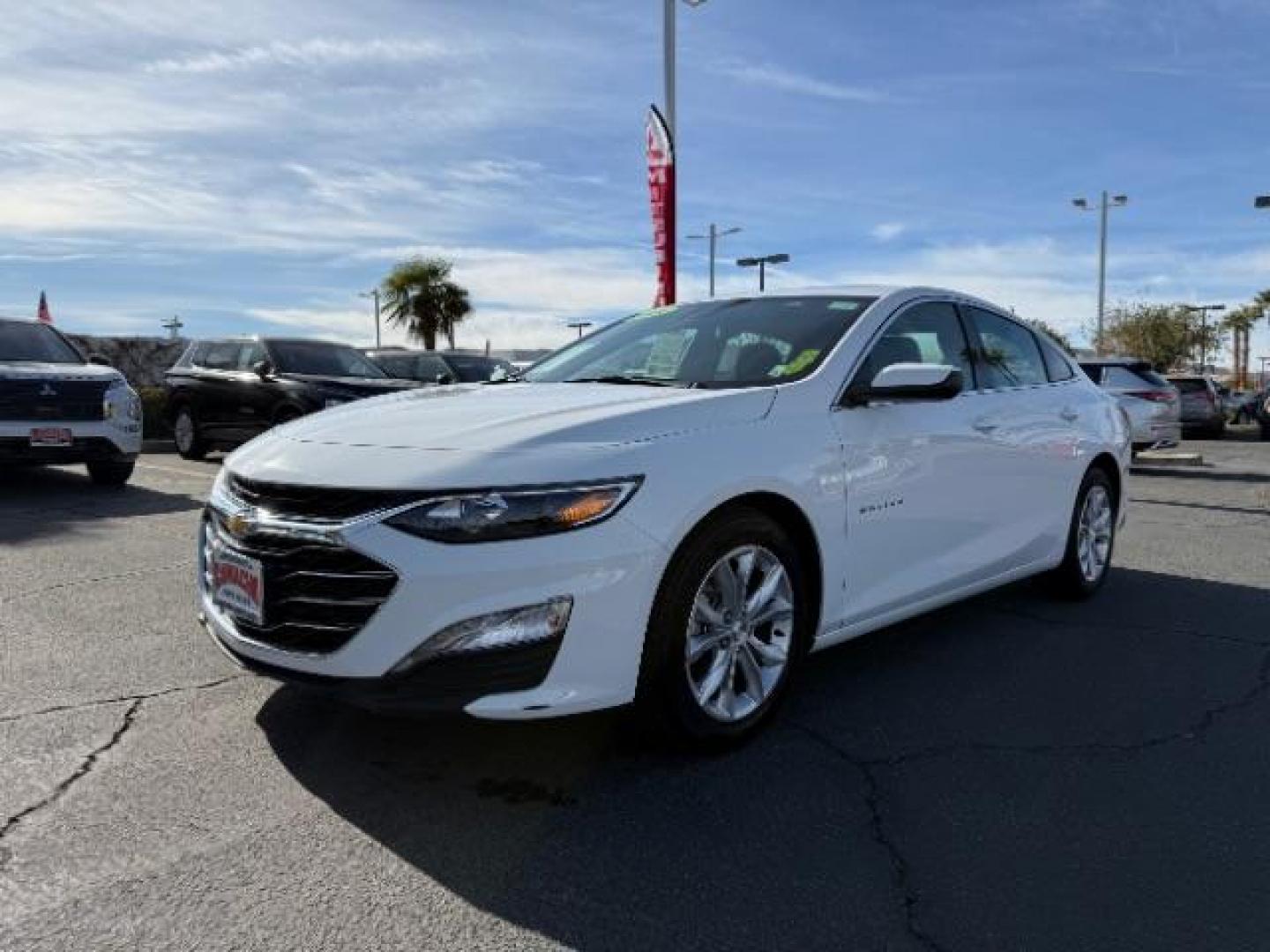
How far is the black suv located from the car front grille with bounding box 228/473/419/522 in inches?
356

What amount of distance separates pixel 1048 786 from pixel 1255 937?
0.86m

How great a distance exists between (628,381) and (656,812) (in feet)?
5.67

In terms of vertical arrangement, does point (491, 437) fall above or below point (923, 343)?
below

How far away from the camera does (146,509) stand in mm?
8742

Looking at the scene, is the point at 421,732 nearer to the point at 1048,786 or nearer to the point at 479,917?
the point at 479,917

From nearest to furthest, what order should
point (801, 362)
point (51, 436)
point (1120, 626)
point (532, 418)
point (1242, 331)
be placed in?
point (532, 418), point (801, 362), point (1120, 626), point (51, 436), point (1242, 331)

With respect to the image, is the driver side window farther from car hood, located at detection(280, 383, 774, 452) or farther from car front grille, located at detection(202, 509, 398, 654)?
car front grille, located at detection(202, 509, 398, 654)

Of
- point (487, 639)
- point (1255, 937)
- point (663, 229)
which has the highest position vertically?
point (663, 229)

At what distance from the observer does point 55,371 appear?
962 centimetres

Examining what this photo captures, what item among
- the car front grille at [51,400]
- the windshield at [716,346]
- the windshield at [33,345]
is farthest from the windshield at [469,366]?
the windshield at [716,346]

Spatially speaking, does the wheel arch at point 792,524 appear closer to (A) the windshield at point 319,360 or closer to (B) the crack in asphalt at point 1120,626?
(B) the crack in asphalt at point 1120,626

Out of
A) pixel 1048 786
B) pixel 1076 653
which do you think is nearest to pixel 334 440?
pixel 1048 786

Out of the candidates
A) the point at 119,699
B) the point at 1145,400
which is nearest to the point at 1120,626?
the point at 119,699

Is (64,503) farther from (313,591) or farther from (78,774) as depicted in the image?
(313,591)
